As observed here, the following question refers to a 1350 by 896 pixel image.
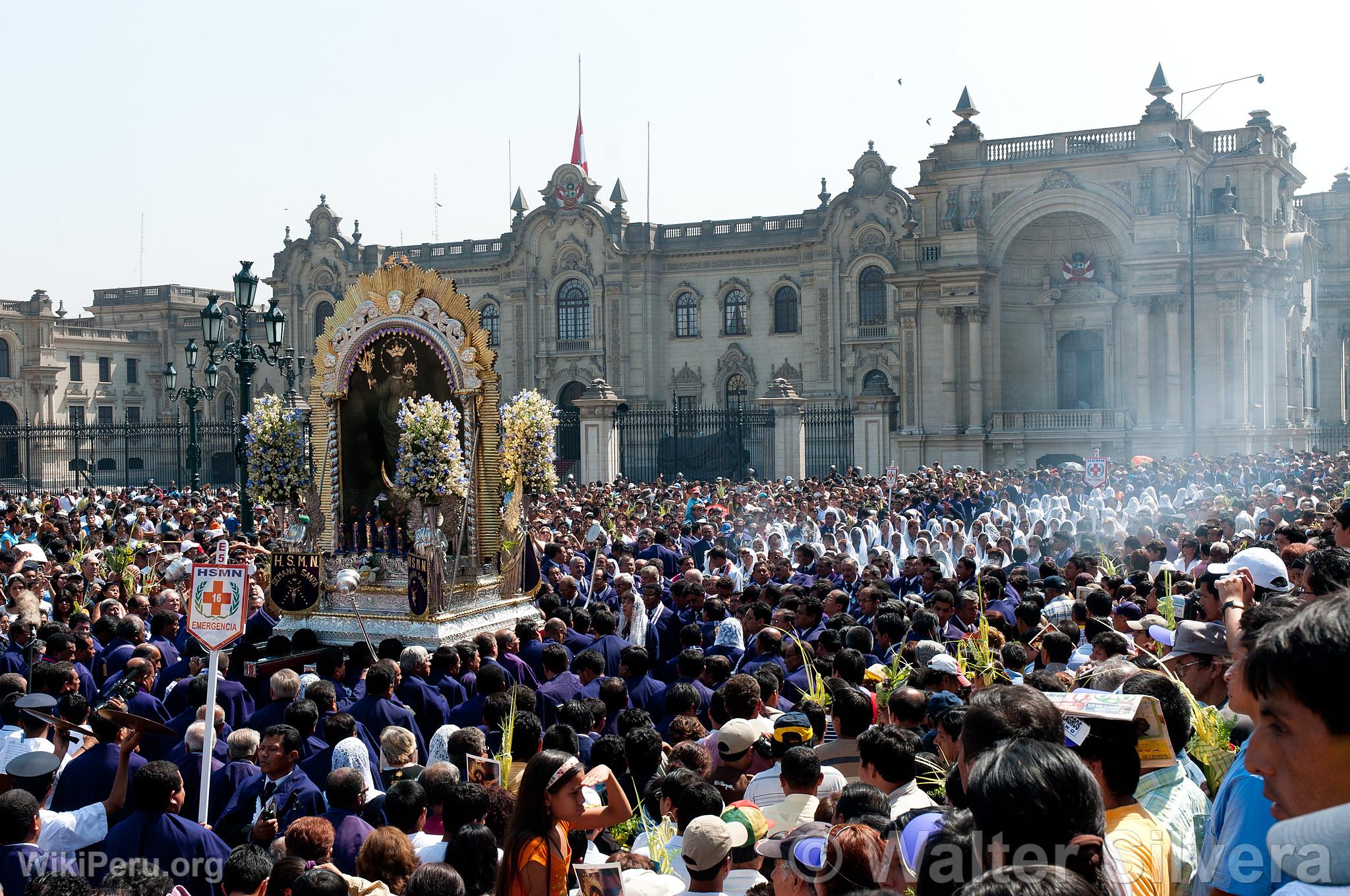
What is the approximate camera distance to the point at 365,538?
15039 mm

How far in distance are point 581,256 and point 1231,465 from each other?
92.3ft

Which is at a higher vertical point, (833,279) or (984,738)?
(833,279)

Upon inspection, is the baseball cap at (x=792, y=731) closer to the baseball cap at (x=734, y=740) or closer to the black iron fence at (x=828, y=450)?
the baseball cap at (x=734, y=740)

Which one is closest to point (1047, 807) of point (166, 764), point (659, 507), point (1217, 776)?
point (1217, 776)

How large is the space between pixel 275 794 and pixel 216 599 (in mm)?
2191

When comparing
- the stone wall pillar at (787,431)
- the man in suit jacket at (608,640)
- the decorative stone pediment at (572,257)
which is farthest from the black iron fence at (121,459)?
the man in suit jacket at (608,640)

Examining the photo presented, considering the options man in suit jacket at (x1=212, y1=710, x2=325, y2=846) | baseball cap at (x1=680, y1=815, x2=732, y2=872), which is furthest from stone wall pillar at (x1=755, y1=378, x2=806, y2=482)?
baseball cap at (x1=680, y1=815, x2=732, y2=872)

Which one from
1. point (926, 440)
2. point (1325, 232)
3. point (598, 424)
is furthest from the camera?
point (1325, 232)

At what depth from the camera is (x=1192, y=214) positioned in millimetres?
31078

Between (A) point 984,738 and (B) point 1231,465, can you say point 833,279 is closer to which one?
(B) point 1231,465

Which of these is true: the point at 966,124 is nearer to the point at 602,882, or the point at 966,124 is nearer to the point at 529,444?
the point at 529,444

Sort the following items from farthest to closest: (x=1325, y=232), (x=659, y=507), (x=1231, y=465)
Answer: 1. (x=1325, y=232)
2. (x=1231, y=465)
3. (x=659, y=507)

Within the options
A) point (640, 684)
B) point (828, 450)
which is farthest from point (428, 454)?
point (828, 450)

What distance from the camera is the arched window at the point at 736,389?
48.5 meters
